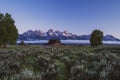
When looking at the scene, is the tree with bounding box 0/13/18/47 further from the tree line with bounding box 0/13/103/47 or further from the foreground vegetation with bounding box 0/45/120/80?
the foreground vegetation with bounding box 0/45/120/80

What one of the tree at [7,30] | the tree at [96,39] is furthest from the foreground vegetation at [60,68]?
the tree at [96,39]

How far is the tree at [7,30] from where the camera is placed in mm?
58312

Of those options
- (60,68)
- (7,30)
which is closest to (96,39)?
(7,30)

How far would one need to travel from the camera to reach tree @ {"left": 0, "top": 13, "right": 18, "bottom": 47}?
5831 centimetres

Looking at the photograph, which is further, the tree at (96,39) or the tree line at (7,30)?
the tree at (96,39)

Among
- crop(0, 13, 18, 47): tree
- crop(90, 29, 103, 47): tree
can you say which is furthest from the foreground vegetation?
crop(90, 29, 103, 47): tree

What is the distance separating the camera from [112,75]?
6945mm

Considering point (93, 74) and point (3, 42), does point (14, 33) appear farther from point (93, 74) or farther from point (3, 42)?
point (93, 74)

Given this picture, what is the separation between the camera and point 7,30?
195 ft

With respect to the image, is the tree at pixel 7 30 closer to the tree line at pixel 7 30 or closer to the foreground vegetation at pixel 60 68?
the tree line at pixel 7 30

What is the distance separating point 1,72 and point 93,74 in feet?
10.9

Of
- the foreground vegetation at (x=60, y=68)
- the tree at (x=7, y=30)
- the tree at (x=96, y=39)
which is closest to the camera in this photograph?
the foreground vegetation at (x=60, y=68)

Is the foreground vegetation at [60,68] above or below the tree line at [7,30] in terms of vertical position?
below

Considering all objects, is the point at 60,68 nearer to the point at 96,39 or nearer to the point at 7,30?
the point at 7,30
